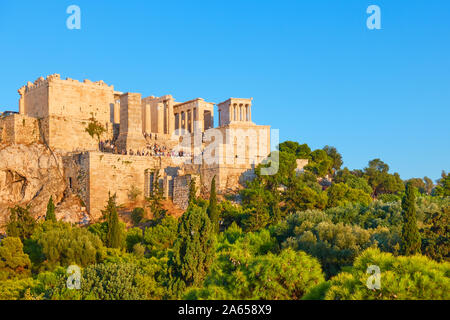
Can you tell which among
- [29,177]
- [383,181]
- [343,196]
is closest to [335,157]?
[383,181]

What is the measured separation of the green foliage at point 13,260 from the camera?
1194 inches

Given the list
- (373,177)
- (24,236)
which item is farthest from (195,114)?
(24,236)

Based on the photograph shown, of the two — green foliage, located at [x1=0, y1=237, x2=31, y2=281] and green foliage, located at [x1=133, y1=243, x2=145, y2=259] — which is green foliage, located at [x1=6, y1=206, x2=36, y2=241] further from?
green foliage, located at [x1=133, y1=243, x2=145, y2=259]

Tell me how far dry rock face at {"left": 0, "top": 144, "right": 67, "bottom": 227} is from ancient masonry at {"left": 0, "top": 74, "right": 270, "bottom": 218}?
1031 mm

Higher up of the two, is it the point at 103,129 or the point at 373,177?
the point at 103,129

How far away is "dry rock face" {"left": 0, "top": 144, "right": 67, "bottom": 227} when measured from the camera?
46.5 metres

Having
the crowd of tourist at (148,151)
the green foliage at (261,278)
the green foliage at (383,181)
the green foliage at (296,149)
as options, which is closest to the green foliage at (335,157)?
the green foliage at (383,181)

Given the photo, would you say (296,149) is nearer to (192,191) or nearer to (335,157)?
(335,157)

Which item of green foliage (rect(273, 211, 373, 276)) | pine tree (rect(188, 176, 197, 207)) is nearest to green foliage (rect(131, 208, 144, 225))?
pine tree (rect(188, 176, 197, 207))

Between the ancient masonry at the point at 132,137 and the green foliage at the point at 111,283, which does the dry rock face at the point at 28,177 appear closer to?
the ancient masonry at the point at 132,137

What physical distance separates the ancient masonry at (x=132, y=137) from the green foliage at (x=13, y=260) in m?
13.0

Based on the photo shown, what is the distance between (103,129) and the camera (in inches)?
2110
